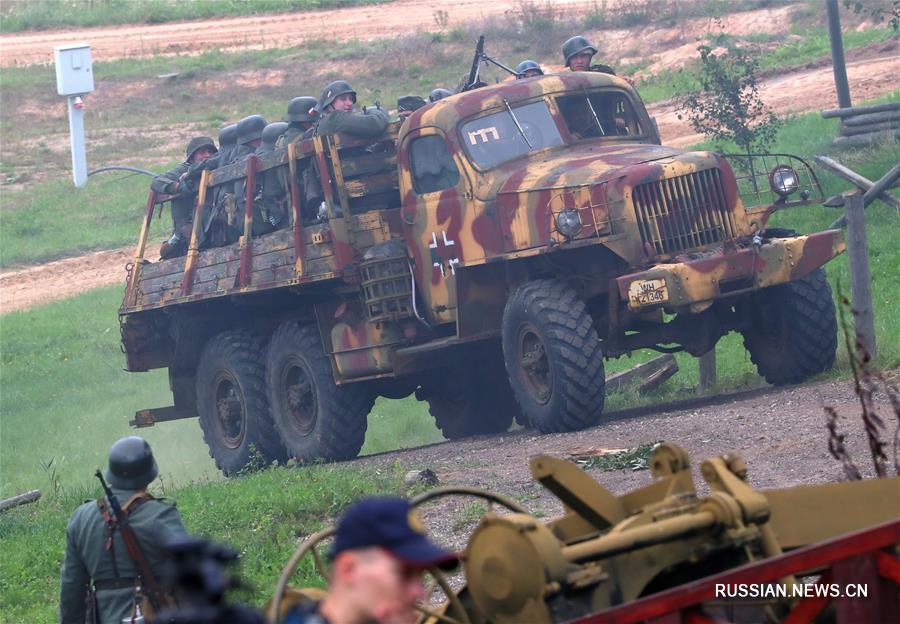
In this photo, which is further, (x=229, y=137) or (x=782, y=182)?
(x=229, y=137)

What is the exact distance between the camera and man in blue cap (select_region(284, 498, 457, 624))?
2.84 metres

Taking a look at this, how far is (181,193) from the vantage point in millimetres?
15008

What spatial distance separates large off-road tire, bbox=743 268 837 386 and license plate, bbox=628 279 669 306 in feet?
5.02

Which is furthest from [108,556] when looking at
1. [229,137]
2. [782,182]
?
[229,137]

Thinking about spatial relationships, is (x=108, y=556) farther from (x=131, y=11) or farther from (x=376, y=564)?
(x=131, y=11)

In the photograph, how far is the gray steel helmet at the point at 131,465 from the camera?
618cm

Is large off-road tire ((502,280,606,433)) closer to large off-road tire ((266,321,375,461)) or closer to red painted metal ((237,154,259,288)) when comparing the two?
large off-road tire ((266,321,375,461))

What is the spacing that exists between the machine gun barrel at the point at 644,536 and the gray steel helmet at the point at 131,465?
238cm

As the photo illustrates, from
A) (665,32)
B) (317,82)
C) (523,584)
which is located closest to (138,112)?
(317,82)

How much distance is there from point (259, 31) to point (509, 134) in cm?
2692

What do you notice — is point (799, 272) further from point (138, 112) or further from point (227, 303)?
point (138, 112)

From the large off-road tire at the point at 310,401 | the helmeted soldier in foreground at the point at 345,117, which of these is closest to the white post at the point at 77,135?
the large off-road tire at the point at 310,401

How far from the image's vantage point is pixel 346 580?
286cm

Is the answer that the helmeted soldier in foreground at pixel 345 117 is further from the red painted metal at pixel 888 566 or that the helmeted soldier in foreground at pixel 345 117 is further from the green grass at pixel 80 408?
the red painted metal at pixel 888 566
